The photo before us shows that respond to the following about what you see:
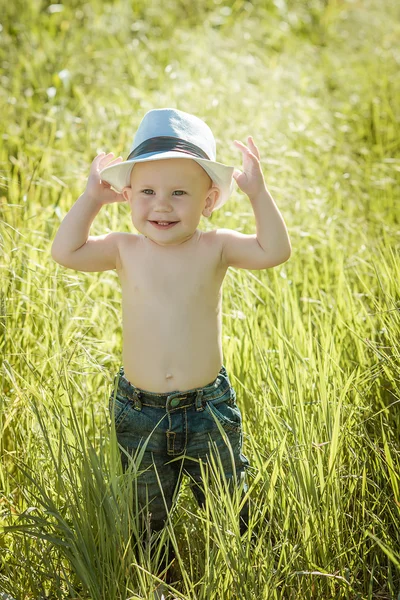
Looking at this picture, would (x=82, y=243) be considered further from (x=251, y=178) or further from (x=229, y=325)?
(x=229, y=325)

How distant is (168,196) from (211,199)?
0.16m

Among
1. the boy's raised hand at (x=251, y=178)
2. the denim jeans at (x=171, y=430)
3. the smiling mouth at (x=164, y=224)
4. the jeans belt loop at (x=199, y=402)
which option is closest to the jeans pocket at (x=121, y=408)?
the denim jeans at (x=171, y=430)

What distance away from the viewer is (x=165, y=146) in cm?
185

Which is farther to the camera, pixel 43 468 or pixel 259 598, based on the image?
pixel 43 468

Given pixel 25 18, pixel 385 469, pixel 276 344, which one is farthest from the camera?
pixel 25 18

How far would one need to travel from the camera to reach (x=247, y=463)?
203cm

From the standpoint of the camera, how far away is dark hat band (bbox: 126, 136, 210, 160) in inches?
72.8

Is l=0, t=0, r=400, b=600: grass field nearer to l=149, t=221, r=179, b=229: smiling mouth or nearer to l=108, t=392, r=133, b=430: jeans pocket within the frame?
l=108, t=392, r=133, b=430: jeans pocket

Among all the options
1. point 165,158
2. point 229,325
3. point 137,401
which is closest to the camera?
point 165,158

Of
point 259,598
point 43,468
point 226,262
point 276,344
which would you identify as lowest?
point 259,598

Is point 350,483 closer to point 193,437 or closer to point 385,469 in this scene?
point 385,469

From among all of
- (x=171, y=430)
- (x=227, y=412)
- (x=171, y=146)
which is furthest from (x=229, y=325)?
(x=171, y=146)

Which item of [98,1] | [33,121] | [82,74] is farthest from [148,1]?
[33,121]

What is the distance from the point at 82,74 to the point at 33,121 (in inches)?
30.3
